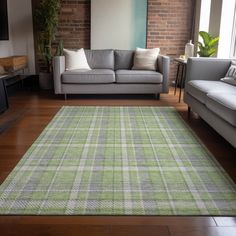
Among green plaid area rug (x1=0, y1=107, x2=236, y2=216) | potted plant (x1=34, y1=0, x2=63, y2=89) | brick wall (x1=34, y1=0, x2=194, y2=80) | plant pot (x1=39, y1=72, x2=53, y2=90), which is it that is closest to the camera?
green plaid area rug (x1=0, y1=107, x2=236, y2=216)

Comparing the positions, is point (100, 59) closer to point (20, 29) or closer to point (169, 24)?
point (169, 24)

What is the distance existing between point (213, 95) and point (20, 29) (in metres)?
4.20

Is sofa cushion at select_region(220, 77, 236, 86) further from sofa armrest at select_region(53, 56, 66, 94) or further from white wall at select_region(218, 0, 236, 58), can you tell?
sofa armrest at select_region(53, 56, 66, 94)

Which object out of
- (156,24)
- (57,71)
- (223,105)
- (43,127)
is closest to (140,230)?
(223,105)

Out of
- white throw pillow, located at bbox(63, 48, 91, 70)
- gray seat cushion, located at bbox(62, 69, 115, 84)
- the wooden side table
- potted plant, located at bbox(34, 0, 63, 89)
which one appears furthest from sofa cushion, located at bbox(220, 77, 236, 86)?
potted plant, located at bbox(34, 0, 63, 89)

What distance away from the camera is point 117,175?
2.11 metres

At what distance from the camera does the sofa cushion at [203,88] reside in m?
3.04

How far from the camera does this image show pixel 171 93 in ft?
17.2

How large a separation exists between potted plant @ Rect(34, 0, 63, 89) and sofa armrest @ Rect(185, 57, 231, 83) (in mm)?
2554

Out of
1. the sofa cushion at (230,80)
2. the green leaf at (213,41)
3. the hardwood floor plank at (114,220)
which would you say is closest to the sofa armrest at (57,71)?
the green leaf at (213,41)

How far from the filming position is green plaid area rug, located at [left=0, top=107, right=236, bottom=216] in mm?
1719

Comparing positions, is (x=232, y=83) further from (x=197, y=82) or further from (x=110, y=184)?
(x=110, y=184)

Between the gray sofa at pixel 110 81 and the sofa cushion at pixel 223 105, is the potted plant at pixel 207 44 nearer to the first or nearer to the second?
the gray sofa at pixel 110 81

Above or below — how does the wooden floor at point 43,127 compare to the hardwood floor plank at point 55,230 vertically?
above
